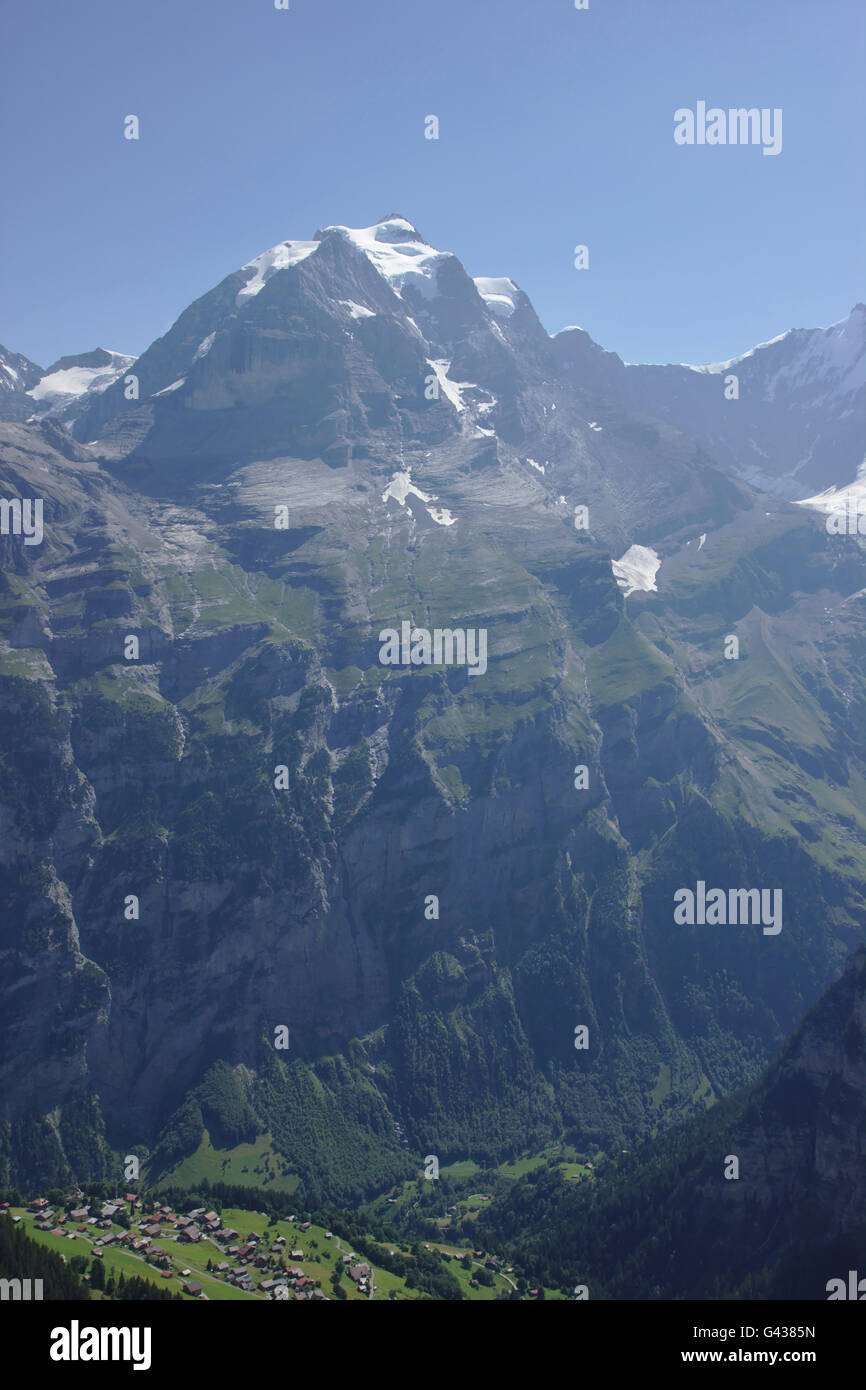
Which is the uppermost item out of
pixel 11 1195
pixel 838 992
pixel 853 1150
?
pixel 838 992

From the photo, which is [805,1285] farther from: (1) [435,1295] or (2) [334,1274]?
(2) [334,1274]

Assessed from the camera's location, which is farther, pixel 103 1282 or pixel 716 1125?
pixel 716 1125

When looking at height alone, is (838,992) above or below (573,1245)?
above
